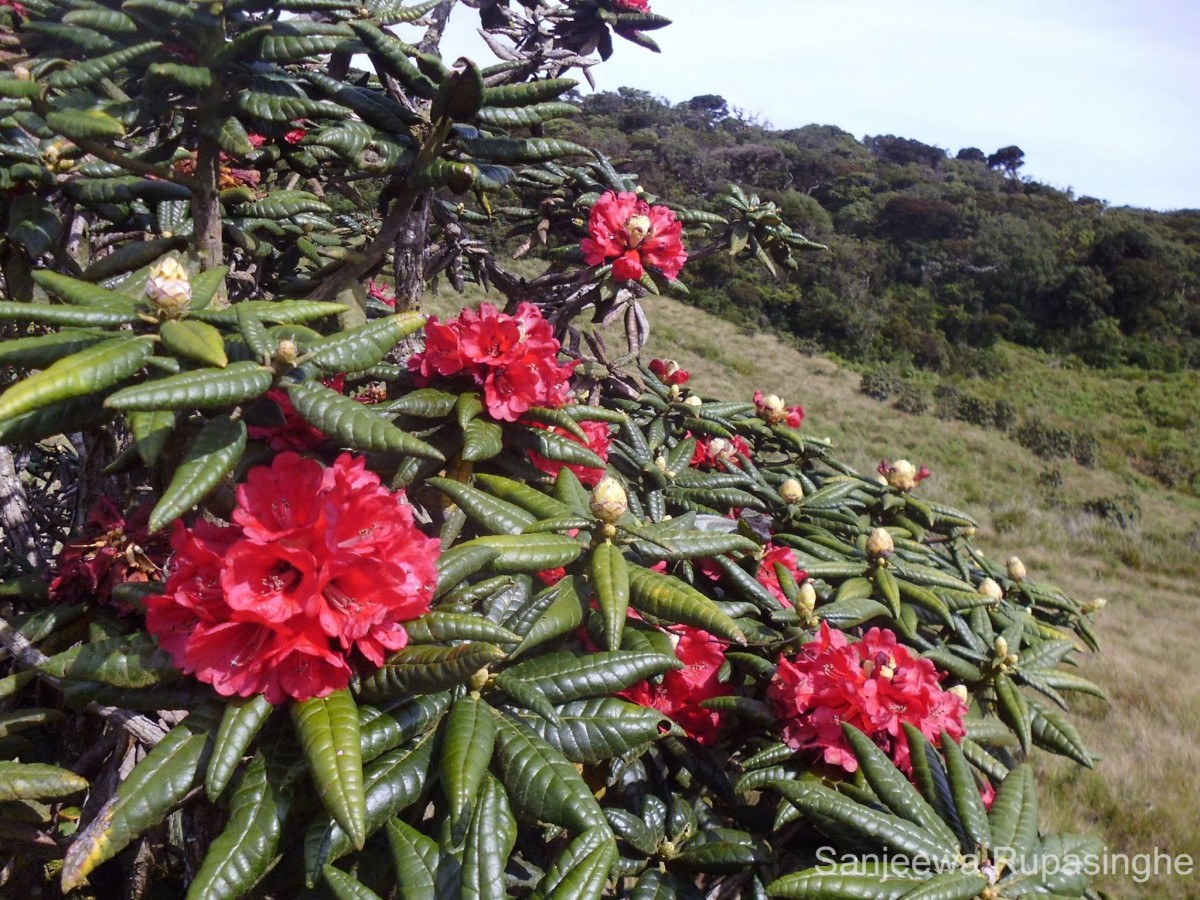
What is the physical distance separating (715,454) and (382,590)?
149 centimetres

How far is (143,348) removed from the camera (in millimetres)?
913

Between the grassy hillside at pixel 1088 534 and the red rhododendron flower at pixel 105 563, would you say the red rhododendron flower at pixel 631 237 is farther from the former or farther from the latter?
the grassy hillside at pixel 1088 534

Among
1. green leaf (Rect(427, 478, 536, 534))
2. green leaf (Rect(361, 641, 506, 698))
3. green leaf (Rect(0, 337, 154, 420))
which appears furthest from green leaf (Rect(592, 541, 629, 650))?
green leaf (Rect(0, 337, 154, 420))

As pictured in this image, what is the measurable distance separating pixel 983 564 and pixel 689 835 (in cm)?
188

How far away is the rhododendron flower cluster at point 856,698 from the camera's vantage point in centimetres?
134

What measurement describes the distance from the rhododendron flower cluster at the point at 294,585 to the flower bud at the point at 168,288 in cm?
24

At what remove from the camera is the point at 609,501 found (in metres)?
1.28

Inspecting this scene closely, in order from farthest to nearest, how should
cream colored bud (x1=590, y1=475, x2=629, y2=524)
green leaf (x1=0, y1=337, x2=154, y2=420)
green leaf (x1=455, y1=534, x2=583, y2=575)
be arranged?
cream colored bud (x1=590, y1=475, x2=629, y2=524) → green leaf (x1=455, y1=534, x2=583, y2=575) → green leaf (x1=0, y1=337, x2=154, y2=420)

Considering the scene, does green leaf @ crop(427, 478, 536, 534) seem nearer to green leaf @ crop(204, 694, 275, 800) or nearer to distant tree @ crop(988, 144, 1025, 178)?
green leaf @ crop(204, 694, 275, 800)

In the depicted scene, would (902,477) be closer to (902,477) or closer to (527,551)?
(902,477)

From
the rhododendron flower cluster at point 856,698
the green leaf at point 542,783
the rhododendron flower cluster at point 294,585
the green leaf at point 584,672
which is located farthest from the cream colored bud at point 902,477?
the rhododendron flower cluster at point 294,585

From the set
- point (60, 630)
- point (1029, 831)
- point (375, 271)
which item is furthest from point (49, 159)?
point (1029, 831)

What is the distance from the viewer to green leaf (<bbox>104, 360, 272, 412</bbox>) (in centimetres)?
81

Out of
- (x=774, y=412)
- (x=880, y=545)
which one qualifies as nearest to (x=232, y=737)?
(x=880, y=545)
